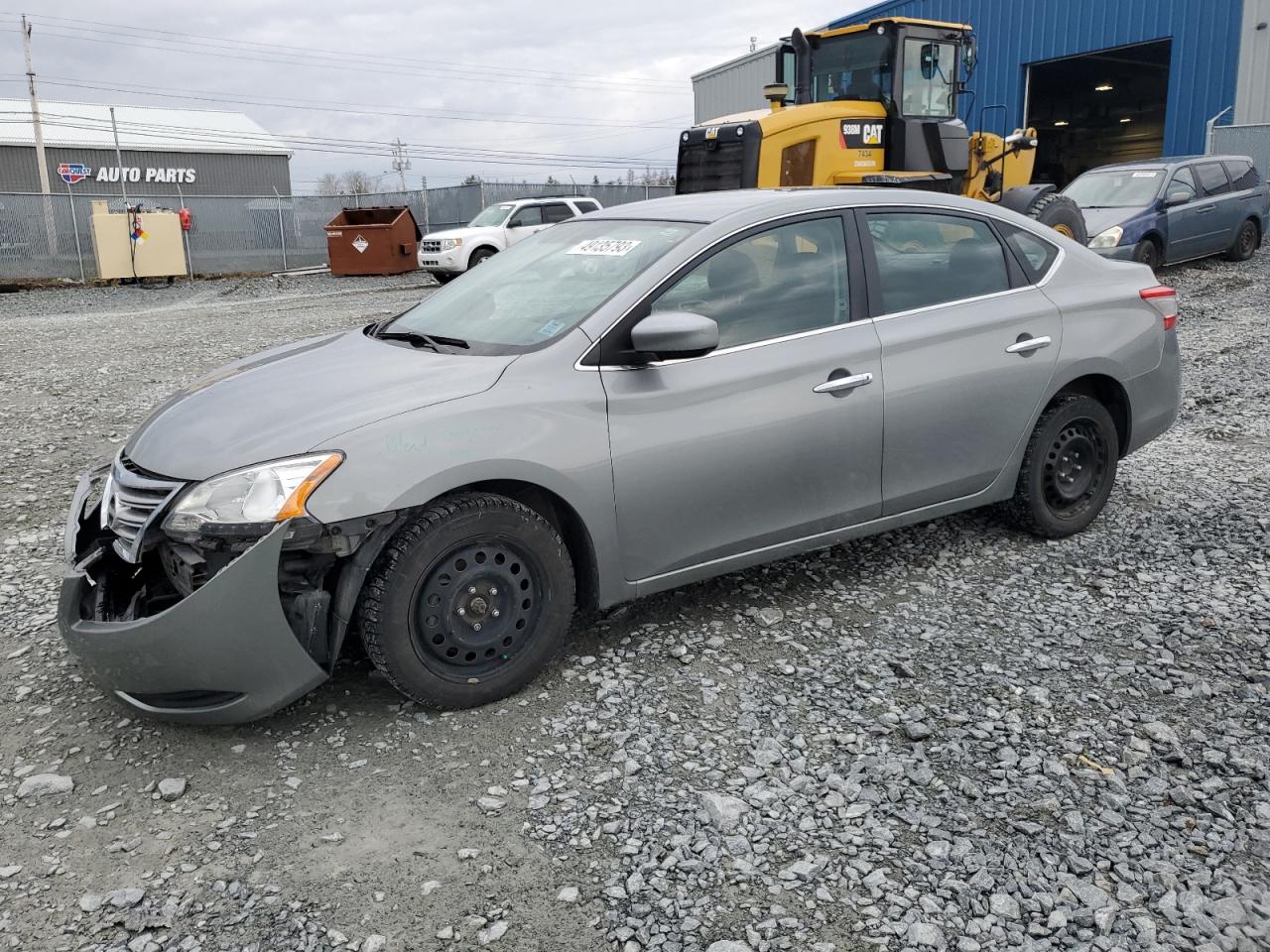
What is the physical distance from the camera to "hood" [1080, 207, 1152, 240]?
1341cm

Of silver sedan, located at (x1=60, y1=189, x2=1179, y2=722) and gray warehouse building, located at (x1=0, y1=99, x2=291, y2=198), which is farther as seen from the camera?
gray warehouse building, located at (x1=0, y1=99, x2=291, y2=198)

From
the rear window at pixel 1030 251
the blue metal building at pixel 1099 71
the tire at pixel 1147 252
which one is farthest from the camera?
the blue metal building at pixel 1099 71

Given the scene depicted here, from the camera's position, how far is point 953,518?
17.6 feet

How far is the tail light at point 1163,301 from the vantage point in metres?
5.06

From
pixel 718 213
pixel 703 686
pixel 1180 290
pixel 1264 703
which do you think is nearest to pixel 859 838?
pixel 703 686

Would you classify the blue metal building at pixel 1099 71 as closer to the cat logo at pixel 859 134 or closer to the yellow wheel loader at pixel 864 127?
the yellow wheel loader at pixel 864 127

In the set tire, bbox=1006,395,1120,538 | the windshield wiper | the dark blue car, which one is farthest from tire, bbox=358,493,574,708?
the dark blue car

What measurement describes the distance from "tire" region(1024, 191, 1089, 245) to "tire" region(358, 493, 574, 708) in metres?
10.4

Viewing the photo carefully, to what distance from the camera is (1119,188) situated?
14.4 meters

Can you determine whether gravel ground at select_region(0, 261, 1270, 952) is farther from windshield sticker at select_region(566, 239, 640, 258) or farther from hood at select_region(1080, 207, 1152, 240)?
hood at select_region(1080, 207, 1152, 240)

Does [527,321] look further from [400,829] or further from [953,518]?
→ [953,518]

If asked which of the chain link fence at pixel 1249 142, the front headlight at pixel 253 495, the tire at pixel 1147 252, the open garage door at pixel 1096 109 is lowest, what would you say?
the front headlight at pixel 253 495

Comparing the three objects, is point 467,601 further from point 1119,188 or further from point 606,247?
point 1119,188

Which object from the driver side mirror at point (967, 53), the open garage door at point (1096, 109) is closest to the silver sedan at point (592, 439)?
the driver side mirror at point (967, 53)
